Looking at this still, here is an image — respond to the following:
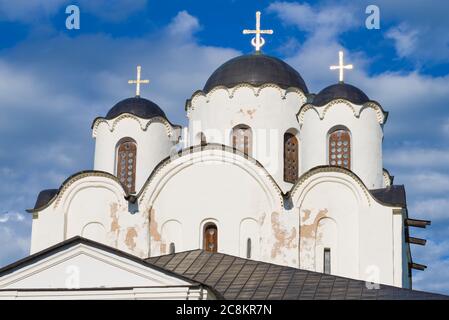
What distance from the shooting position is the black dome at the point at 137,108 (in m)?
24.5

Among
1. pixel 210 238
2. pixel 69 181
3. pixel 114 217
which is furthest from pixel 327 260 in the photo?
pixel 69 181

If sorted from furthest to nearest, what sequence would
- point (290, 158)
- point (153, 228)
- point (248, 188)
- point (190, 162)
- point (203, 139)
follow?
point (203, 139)
point (290, 158)
point (190, 162)
point (153, 228)
point (248, 188)

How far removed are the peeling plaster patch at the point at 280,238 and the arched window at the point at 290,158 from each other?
86.3 inches

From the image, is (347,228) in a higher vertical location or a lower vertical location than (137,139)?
lower

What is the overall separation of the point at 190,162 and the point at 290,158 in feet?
9.37

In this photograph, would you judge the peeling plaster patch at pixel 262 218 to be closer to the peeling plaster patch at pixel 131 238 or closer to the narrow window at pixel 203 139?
the peeling plaster patch at pixel 131 238

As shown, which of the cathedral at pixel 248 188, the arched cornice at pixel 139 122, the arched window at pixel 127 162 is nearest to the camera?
the cathedral at pixel 248 188

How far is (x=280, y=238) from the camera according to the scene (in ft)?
68.8

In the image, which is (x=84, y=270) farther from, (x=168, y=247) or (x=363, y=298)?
(x=168, y=247)

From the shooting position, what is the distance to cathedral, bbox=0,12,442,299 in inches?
818

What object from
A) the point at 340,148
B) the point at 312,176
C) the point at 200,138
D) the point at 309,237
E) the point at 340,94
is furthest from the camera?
the point at 200,138

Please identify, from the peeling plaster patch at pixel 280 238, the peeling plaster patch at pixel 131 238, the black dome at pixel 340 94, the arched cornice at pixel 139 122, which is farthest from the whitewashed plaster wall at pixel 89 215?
the black dome at pixel 340 94

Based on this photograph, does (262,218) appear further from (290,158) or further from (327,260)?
(290,158)
